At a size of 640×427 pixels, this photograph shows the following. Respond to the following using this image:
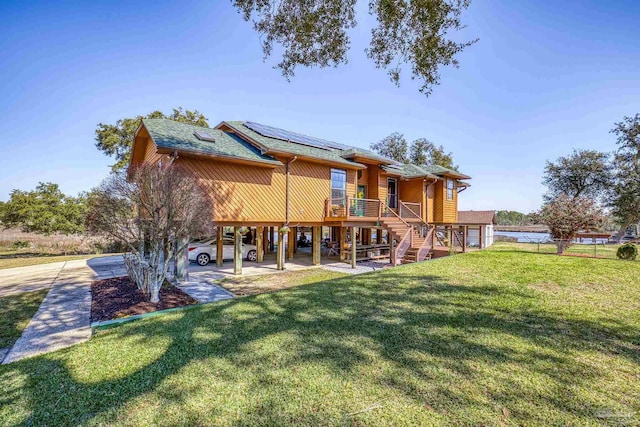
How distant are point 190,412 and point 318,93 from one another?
14.3 meters

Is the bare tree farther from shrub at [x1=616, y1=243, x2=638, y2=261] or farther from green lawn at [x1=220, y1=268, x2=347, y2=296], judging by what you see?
shrub at [x1=616, y1=243, x2=638, y2=261]

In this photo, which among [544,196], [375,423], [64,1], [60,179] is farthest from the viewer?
[544,196]

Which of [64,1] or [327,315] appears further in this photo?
[64,1]

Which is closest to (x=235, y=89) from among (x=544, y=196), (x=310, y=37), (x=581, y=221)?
(x=310, y=37)

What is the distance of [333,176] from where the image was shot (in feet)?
46.1

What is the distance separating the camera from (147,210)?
7250 mm

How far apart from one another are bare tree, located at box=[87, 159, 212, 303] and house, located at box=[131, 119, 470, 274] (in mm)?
2004

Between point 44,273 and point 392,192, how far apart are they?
1804 cm

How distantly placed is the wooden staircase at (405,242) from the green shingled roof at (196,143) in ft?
21.9

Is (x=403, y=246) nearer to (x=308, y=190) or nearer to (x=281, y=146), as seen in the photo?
(x=308, y=190)

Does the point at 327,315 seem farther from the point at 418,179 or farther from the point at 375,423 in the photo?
the point at 418,179

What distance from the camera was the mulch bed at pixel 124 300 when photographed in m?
6.45

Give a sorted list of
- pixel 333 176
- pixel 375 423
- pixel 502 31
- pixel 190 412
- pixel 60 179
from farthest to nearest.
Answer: pixel 60 179
pixel 333 176
pixel 502 31
pixel 190 412
pixel 375 423

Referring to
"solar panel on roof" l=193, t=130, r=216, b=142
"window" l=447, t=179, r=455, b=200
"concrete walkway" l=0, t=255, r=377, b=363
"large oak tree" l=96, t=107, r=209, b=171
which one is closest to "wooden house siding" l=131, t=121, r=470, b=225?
"solar panel on roof" l=193, t=130, r=216, b=142
